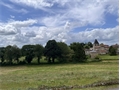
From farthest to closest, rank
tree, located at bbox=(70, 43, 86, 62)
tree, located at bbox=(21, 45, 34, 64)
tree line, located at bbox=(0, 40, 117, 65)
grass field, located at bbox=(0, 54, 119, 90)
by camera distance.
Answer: tree, located at bbox=(70, 43, 86, 62) < tree, located at bbox=(21, 45, 34, 64) < tree line, located at bbox=(0, 40, 117, 65) < grass field, located at bbox=(0, 54, 119, 90)

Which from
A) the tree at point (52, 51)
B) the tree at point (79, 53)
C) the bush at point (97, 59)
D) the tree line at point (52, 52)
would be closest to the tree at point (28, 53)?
the tree line at point (52, 52)

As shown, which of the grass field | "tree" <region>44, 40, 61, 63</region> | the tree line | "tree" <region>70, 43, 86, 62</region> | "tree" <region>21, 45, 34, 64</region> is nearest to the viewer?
the grass field

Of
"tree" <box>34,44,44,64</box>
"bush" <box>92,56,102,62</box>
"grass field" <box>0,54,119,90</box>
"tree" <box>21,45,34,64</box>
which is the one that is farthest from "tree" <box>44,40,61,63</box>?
"bush" <box>92,56,102,62</box>

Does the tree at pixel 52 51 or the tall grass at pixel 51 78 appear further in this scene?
the tree at pixel 52 51

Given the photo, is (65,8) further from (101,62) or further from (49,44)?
(49,44)

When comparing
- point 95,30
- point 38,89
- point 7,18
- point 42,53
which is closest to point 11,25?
point 7,18

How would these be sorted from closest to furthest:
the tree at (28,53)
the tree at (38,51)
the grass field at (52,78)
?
the grass field at (52,78) → the tree at (28,53) → the tree at (38,51)

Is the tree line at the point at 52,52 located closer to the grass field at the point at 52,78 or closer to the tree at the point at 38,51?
the tree at the point at 38,51

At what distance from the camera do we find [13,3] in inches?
77.1

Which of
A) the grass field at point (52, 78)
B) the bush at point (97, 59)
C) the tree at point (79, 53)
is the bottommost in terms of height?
the grass field at point (52, 78)

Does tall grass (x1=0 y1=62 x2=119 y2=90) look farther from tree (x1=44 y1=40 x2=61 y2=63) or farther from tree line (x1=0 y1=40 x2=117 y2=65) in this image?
tree (x1=44 y1=40 x2=61 y2=63)

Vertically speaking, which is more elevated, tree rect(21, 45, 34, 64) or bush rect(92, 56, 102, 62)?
tree rect(21, 45, 34, 64)

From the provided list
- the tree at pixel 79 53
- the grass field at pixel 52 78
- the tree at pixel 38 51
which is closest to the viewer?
the grass field at pixel 52 78

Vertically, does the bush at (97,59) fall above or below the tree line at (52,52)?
below
